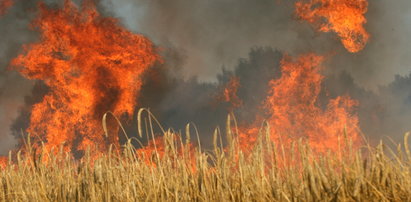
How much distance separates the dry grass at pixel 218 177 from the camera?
3221 millimetres

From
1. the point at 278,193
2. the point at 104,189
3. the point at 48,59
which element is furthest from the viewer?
the point at 48,59

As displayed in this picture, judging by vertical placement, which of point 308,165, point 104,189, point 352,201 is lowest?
point 352,201

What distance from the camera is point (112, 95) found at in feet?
115

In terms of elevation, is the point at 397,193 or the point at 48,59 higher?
the point at 48,59

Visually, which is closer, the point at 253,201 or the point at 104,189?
the point at 253,201

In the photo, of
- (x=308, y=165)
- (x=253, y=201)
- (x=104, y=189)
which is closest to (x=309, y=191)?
(x=308, y=165)

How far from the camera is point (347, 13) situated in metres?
26.9

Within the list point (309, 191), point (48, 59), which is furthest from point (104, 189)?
point (48, 59)

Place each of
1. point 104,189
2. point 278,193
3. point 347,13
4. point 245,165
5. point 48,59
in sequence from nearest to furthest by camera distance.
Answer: point 278,193 < point 245,165 < point 104,189 < point 347,13 < point 48,59

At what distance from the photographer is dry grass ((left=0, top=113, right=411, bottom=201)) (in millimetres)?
3221

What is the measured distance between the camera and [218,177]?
3631mm

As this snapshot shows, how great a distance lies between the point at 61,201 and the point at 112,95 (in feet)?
102

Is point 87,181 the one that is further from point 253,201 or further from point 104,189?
point 253,201

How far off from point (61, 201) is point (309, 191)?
2404mm
